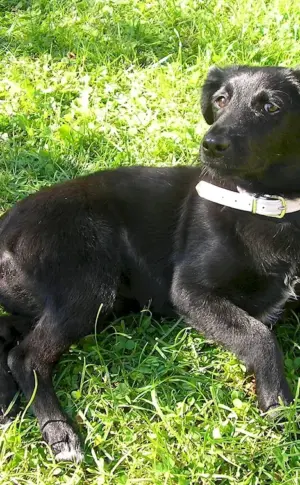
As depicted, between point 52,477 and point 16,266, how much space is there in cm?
99

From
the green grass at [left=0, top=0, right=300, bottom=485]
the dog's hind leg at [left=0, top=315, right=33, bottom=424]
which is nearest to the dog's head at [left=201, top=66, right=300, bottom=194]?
the green grass at [left=0, top=0, right=300, bottom=485]

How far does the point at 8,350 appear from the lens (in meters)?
3.06

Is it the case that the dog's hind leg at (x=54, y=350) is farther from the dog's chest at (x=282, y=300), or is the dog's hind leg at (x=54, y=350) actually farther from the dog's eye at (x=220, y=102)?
the dog's eye at (x=220, y=102)

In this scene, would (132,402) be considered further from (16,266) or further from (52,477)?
(16,266)

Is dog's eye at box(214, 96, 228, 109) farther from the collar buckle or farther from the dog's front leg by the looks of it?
the dog's front leg

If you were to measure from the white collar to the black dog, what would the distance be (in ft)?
0.11

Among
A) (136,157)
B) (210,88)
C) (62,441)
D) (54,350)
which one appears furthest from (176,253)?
(136,157)

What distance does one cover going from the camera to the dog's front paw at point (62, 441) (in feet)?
8.75

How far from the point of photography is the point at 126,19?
213 inches

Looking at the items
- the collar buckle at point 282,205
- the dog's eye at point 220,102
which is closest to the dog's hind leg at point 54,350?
the collar buckle at point 282,205

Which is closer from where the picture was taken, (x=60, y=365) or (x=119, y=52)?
(x=60, y=365)

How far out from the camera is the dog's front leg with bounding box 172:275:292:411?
278 cm

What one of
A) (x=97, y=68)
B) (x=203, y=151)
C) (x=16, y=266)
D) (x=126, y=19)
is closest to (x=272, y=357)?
(x=203, y=151)

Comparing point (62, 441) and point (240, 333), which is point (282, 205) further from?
point (62, 441)
